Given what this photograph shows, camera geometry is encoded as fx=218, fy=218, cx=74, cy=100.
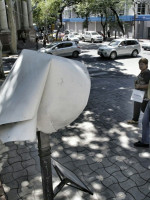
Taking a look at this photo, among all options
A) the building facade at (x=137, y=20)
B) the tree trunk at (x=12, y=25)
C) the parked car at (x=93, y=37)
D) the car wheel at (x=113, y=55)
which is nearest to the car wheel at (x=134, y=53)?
the car wheel at (x=113, y=55)

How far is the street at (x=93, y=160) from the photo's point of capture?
3.60m

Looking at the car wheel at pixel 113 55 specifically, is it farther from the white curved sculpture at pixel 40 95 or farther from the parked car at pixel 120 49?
the white curved sculpture at pixel 40 95

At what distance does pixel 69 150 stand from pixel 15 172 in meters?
Answer: 1.23

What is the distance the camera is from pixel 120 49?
712 inches

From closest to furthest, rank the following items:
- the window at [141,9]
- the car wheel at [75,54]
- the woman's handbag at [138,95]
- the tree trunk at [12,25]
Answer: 1. the woman's handbag at [138,95]
2. the tree trunk at [12,25]
3. the car wheel at [75,54]
4. the window at [141,9]

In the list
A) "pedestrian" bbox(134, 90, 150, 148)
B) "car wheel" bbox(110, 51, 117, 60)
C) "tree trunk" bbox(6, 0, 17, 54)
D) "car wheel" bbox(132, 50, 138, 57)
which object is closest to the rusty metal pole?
A: "pedestrian" bbox(134, 90, 150, 148)

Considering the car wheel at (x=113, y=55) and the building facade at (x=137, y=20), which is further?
the building facade at (x=137, y=20)

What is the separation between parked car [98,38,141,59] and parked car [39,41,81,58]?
2.44 meters

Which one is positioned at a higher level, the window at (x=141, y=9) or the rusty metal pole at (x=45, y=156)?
the window at (x=141, y=9)

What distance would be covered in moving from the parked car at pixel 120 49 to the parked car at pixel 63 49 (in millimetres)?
2440

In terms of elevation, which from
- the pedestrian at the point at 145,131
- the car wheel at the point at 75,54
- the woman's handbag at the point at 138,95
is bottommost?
the pedestrian at the point at 145,131

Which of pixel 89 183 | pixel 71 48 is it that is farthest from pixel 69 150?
pixel 71 48

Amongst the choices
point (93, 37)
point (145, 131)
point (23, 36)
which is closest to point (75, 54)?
point (23, 36)

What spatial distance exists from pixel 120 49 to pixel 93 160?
1509cm
